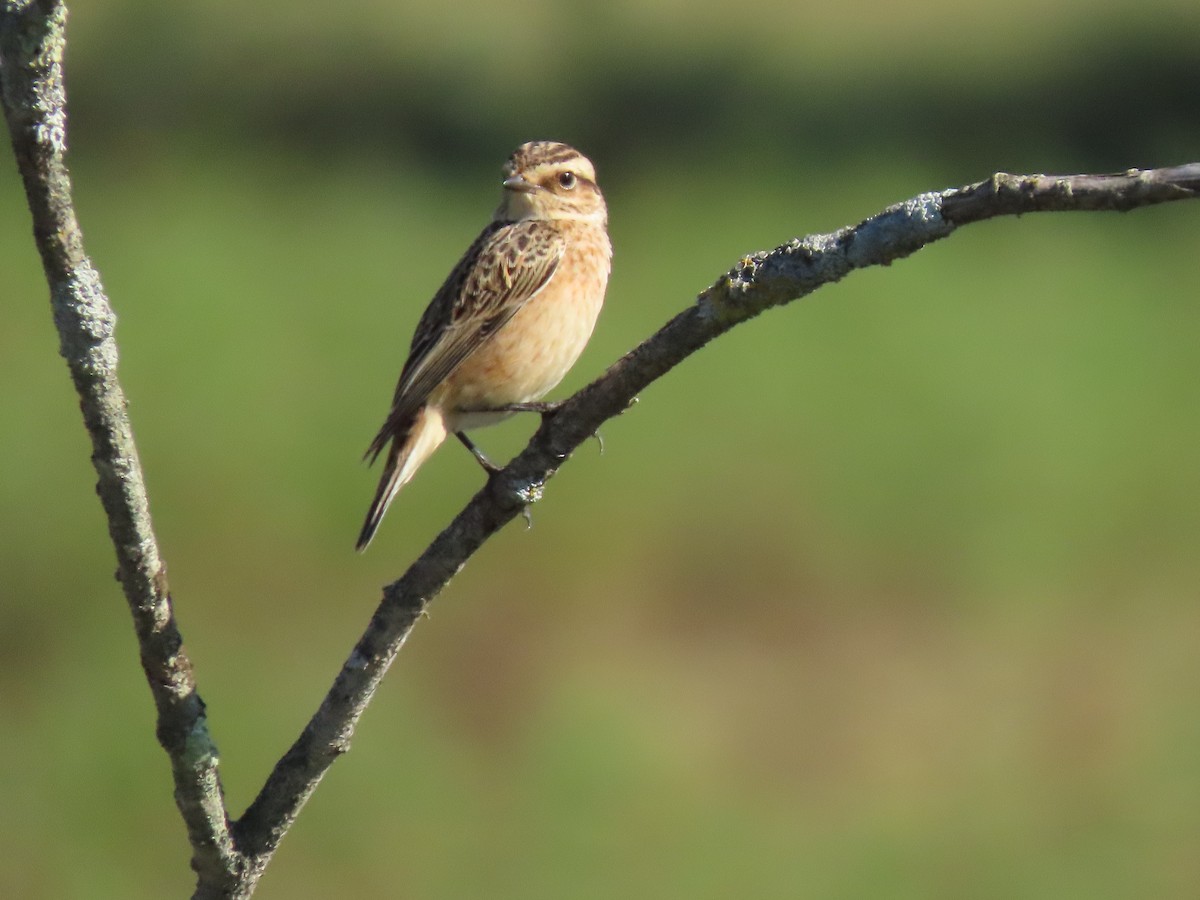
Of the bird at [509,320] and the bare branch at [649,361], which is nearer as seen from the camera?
the bare branch at [649,361]

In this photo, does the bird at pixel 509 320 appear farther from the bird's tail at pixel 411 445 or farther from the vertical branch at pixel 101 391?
the vertical branch at pixel 101 391

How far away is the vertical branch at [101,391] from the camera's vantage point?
2.65 m

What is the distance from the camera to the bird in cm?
617

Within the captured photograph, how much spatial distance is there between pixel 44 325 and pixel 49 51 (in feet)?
33.8

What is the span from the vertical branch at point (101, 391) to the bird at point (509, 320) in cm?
248

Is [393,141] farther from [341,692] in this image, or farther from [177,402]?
[341,692]

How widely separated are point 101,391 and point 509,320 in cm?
342

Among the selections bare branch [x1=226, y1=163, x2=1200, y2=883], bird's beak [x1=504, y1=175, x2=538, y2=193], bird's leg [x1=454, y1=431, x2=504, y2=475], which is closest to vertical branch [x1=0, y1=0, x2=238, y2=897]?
bare branch [x1=226, y1=163, x2=1200, y2=883]

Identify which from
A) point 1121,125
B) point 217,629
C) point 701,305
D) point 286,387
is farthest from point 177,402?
point 701,305

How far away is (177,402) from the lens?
1178 centimetres

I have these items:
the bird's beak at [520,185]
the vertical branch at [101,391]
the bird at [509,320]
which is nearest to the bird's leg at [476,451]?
the bird at [509,320]

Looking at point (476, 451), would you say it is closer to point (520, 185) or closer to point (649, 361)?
point (520, 185)

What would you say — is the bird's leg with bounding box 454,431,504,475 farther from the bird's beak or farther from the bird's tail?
the bird's beak

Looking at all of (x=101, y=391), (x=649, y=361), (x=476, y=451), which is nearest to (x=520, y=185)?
(x=476, y=451)
